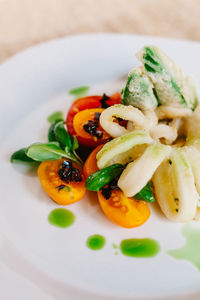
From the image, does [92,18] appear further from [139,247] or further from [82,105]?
[139,247]

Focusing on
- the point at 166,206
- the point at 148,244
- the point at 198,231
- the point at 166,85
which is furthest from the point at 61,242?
the point at 166,85

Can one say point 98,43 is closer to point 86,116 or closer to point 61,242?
point 86,116

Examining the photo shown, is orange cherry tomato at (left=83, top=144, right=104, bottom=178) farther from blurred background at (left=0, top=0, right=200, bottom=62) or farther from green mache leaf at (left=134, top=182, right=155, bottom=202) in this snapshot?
blurred background at (left=0, top=0, right=200, bottom=62)

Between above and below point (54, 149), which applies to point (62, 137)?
above

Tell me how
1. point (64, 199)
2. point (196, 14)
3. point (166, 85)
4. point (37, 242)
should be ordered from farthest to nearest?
point (196, 14), point (166, 85), point (64, 199), point (37, 242)

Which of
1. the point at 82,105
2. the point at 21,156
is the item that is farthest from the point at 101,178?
the point at 82,105
